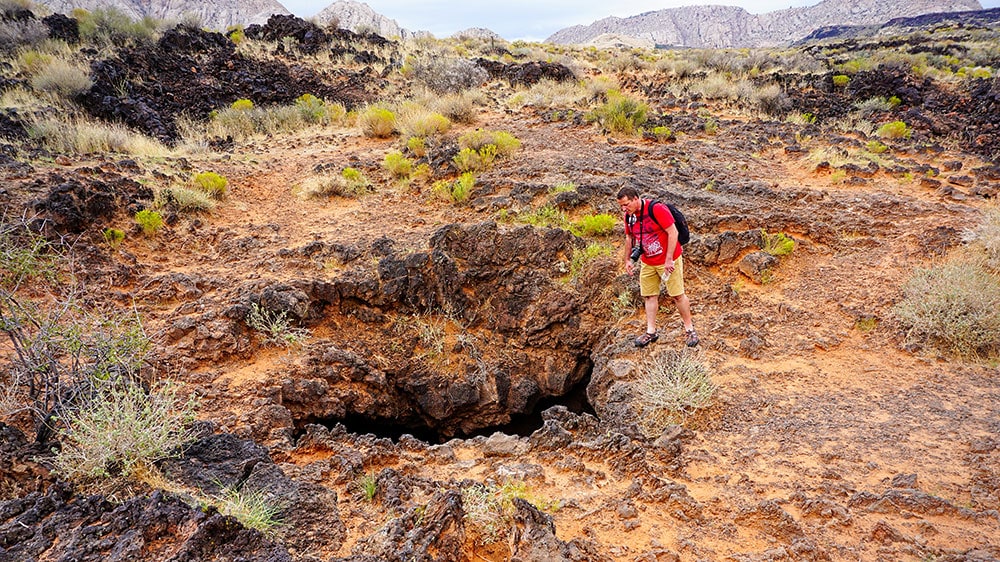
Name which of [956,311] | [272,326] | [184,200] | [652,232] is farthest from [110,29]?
[956,311]

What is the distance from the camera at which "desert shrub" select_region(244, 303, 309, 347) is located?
479 centimetres

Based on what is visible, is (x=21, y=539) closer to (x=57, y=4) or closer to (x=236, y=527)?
(x=236, y=527)

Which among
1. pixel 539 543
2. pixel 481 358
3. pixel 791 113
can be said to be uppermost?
pixel 791 113

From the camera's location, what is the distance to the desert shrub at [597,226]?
248 inches

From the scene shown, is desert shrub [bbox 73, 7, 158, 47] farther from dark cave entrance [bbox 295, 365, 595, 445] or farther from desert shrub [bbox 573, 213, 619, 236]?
desert shrub [bbox 573, 213, 619, 236]

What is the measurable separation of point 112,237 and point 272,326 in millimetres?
2595

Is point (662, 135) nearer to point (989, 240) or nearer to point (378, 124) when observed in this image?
point (989, 240)

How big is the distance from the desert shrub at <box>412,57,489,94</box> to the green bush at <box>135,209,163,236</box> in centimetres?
831

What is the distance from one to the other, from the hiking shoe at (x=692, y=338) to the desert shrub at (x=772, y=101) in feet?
29.4

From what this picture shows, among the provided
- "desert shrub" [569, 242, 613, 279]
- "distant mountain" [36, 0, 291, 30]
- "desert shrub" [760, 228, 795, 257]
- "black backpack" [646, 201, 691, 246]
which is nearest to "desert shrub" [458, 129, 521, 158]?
"desert shrub" [569, 242, 613, 279]

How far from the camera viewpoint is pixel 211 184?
7277 millimetres

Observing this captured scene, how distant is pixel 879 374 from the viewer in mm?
4223

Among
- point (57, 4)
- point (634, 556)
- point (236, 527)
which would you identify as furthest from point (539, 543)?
point (57, 4)

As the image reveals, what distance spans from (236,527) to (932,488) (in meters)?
3.89
